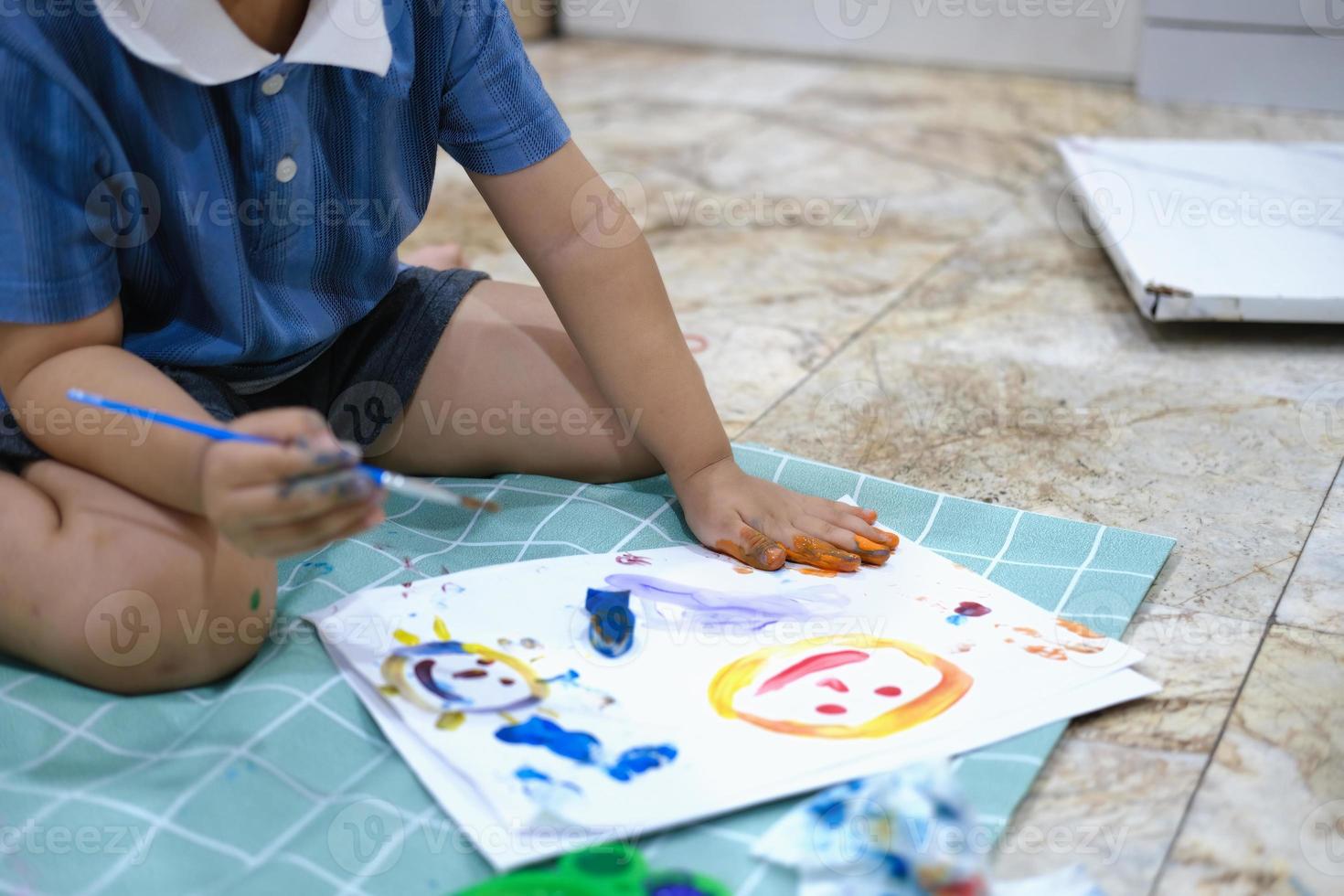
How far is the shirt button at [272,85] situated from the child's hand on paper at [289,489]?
0.20 metres

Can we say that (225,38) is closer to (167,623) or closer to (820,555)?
(167,623)

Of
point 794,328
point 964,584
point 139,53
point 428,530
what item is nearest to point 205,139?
point 139,53

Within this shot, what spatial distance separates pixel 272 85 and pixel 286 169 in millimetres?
51

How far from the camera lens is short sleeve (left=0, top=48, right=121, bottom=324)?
605 mm

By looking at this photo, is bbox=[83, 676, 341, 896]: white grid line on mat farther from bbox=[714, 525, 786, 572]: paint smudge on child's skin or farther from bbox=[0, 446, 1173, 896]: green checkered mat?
bbox=[714, 525, 786, 572]: paint smudge on child's skin

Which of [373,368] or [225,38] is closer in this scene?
[225,38]

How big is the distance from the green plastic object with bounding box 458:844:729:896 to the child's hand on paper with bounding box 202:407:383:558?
6.5 inches

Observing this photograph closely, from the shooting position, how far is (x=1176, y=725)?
63 cm

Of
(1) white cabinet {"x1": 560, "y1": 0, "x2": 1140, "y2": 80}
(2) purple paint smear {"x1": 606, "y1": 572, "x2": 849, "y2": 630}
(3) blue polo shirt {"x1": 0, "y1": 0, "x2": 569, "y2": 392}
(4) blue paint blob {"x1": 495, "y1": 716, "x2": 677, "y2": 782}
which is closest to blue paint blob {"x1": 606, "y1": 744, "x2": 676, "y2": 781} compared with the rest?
(4) blue paint blob {"x1": 495, "y1": 716, "x2": 677, "y2": 782}

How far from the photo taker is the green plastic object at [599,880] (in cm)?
53

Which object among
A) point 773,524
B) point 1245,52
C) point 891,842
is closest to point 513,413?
point 773,524

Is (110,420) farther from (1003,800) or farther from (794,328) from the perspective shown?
(794,328)

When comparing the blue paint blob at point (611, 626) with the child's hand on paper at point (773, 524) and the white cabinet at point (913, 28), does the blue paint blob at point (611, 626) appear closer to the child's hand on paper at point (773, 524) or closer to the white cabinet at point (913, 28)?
the child's hand on paper at point (773, 524)

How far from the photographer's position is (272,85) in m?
0.67
